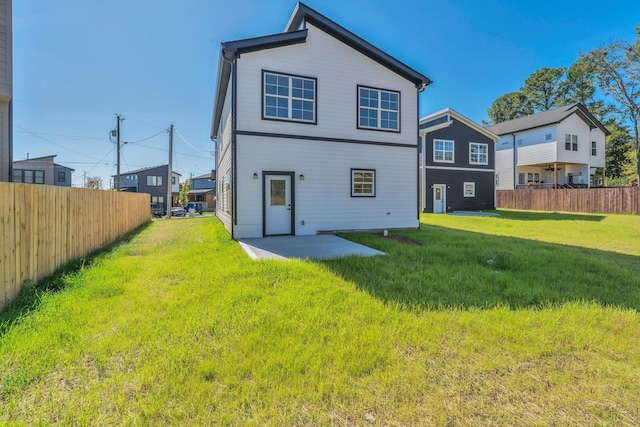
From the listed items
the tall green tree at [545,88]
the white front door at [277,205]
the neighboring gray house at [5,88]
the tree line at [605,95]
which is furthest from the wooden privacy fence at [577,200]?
the neighboring gray house at [5,88]

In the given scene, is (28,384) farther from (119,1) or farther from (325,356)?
(119,1)

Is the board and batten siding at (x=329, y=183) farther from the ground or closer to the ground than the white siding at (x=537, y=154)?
closer to the ground

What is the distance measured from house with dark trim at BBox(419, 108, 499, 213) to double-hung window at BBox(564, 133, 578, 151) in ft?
28.3

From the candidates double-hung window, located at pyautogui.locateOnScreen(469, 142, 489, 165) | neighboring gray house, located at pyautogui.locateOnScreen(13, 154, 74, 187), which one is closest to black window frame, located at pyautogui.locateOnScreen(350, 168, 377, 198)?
double-hung window, located at pyautogui.locateOnScreen(469, 142, 489, 165)

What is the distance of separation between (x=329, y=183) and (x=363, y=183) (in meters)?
1.36

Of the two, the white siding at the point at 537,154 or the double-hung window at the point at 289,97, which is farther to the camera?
the white siding at the point at 537,154

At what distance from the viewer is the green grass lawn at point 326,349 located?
82.4 inches

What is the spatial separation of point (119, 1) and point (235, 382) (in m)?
12.0

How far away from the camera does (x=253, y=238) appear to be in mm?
9000

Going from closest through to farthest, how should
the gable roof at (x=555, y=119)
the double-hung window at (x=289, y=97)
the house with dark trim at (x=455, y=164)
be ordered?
the double-hung window at (x=289, y=97)
the house with dark trim at (x=455, y=164)
the gable roof at (x=555, y=119)

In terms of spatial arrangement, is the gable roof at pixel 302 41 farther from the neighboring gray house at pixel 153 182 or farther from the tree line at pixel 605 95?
the neighboring gray house at pixel 153 182

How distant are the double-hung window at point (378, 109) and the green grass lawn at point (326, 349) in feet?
22.5

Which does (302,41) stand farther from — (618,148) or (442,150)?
(618,148)

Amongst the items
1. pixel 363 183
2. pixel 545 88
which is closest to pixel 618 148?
pixel 545 88
